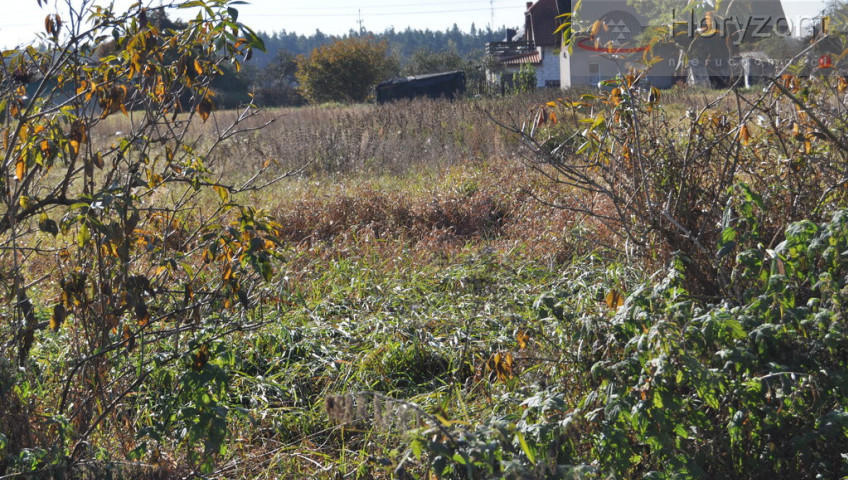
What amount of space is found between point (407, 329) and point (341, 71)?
103 ft

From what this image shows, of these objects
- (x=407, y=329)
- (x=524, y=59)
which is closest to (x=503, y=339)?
(x=407, y=329)

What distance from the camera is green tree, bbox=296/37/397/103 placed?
3406 centimetres

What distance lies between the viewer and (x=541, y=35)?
123ft

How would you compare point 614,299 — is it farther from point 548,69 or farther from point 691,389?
point 548,69

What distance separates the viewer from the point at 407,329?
12.9 feet

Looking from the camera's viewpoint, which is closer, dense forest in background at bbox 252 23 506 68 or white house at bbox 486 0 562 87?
white house at bbox 486 0 562 87

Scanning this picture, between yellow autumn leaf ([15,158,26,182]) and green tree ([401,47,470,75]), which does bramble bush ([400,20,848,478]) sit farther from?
green tree ([401,47,470,75])

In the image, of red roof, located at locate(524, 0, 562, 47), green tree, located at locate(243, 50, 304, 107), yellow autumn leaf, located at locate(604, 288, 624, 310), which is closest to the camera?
yellow autumn leaf, located at locate(604, 288, 624, 310)

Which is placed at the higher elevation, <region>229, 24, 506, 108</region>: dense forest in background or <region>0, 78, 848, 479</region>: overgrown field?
<region>229, 24, 506, 108</region>: dense forest in background

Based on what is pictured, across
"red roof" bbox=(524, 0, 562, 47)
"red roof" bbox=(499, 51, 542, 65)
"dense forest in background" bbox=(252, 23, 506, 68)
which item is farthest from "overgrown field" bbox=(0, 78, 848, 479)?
"dense forest in background" bbox=(252, 23, 506, 68)

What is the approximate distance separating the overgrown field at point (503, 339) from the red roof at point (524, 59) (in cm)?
3454

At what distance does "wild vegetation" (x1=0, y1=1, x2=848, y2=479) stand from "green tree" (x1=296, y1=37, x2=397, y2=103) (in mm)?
30535

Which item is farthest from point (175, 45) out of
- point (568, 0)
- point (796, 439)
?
point (568, 0)

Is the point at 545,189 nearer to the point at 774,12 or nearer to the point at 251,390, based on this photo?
the point at 774,12
